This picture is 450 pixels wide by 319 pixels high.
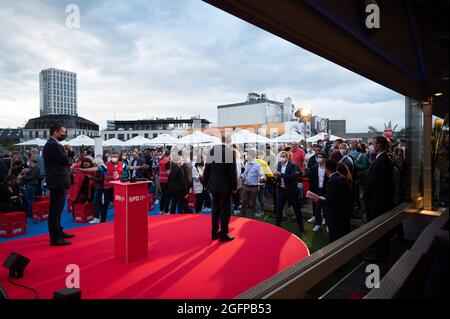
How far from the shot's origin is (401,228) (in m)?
5.47

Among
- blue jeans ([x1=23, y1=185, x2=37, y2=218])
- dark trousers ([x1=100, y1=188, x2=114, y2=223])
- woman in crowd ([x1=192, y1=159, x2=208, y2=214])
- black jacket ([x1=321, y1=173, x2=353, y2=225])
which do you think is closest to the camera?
black jacket ([x1=321, y1=173, x2=353, y2=225])

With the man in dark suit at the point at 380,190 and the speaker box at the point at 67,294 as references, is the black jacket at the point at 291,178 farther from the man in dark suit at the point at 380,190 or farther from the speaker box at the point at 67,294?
the speaker box at the point at 67,294

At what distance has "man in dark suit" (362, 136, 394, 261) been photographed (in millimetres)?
4402

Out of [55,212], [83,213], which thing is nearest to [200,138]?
[83,213]

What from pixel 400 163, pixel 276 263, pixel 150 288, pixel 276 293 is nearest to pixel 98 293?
pixel 150 288

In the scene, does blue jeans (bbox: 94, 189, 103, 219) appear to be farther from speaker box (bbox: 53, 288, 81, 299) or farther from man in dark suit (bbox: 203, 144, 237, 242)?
speaker box (bbox: 53, 288, 81, 299)

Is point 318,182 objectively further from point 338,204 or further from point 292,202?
point 338,204

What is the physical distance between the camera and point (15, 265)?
123 inches

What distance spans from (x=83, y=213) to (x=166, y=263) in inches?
162

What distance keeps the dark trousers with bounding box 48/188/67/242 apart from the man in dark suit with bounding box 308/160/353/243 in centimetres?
391

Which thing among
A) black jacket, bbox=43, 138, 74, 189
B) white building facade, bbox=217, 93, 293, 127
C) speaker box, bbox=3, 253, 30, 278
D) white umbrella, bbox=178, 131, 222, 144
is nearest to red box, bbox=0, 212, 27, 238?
black jacket, bbox=43, 138, 74, 189

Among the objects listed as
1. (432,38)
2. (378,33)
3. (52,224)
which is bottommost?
(52,224)

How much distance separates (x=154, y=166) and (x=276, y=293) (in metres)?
9.86

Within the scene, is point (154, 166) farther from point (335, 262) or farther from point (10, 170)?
point (335, 262)
